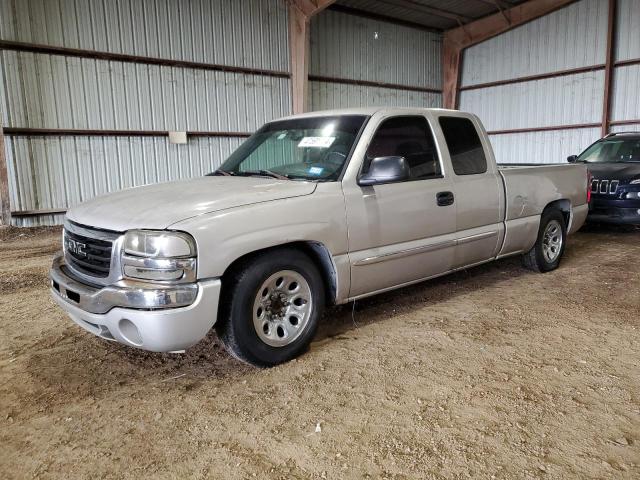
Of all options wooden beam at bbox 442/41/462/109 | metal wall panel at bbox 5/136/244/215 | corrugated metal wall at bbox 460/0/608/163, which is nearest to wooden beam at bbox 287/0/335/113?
metal wall panel at bbox 5/136/244/215

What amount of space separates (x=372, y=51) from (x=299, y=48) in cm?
344

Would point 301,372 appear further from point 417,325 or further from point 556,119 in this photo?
point 556,119

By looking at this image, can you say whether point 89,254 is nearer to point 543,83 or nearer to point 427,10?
point 427,10

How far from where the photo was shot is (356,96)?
50.3 ft

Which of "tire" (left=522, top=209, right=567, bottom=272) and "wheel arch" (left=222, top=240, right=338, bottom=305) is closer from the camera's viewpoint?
"wheel arch" (left=222, top=240, right=338, bottom=305)

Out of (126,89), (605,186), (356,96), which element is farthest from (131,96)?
(605,186)

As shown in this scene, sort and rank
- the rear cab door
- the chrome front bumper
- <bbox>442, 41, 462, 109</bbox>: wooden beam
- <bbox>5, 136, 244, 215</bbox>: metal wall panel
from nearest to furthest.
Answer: the chrome front bumper
the rear cab door
<bbox>5, 136, 244, 215</bbox>: metal wall panel
<bbox>442, 41, 462, 109</bbox>: wooden beam

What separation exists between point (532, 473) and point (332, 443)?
0.93m

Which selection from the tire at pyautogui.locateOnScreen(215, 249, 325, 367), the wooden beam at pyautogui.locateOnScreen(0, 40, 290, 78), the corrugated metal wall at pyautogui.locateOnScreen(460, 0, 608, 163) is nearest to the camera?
the tire at pyautogui.locateOnScreen(215, 249, 325, 367)

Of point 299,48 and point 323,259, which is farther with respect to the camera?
point 299,48

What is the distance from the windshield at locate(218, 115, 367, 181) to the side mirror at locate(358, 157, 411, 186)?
0.22 m

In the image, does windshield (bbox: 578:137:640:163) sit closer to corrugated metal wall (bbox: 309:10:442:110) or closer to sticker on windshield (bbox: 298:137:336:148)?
sticker on windshield (bbox: 298:137:336:148)

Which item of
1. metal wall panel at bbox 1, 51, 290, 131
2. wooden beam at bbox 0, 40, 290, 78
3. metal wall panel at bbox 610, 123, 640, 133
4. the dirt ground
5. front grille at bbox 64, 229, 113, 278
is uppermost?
wooden beam at bbox 0, 40, 290, 78

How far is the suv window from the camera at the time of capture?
391 cm
